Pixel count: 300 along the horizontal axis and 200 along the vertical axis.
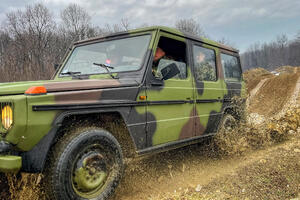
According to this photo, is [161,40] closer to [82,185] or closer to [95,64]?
[95,64]

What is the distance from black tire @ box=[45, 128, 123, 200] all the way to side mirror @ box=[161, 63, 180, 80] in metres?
1.08

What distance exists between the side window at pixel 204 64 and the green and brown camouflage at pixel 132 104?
90mm

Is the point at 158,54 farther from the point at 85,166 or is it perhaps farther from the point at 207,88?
the point at 85,166

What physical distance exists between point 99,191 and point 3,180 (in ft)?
3.50

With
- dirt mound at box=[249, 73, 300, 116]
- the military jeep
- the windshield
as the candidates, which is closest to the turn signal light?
the military jeep

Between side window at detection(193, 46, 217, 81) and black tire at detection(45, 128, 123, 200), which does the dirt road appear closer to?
black tire at detection(45, 128, 123, 200)

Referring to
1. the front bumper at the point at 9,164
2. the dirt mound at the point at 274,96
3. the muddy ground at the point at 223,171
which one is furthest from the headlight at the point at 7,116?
the dirt mound at the point at 274,96

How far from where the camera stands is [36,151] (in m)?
2.28

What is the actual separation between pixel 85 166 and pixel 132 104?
85 cm

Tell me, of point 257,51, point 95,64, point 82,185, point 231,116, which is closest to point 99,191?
point 82,185

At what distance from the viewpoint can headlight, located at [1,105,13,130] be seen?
7.09 feet

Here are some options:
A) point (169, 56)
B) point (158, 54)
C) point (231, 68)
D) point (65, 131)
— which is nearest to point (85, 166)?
point (65, 131)

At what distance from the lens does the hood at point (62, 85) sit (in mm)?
2320

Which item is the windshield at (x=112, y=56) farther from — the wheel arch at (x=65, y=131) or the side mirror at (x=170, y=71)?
the wheel arch at (x=65, y=131)
